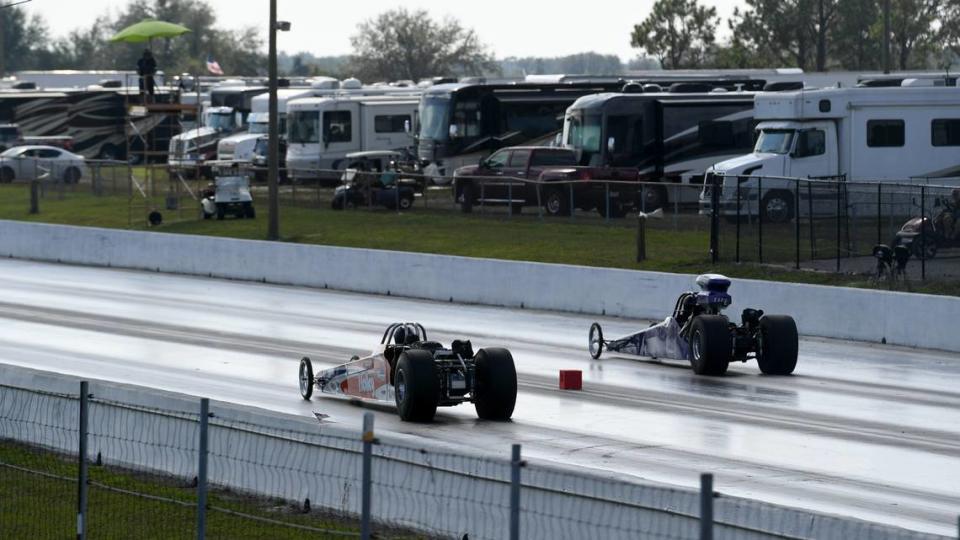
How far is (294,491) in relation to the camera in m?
12.2

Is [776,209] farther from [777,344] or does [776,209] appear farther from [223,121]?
[223,121]

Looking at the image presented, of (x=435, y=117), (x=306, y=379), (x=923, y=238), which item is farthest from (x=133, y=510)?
(x=435, y=117)

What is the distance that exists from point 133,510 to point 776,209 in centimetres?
2139

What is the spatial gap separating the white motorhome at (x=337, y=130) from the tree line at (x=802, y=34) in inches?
1402

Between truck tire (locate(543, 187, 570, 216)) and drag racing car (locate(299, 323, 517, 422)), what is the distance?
23.6 m

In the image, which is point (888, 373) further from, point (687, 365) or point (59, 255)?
point (59, 255)

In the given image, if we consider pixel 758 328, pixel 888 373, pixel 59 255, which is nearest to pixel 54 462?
pixel 758 328

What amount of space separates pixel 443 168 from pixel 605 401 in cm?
3570

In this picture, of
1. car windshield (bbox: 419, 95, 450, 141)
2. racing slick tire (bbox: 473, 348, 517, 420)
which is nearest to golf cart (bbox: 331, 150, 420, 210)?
car windshield (bbox: 419, 95, 450, 141)

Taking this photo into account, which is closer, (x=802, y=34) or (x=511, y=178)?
(x=511, y=178)

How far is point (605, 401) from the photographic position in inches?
790

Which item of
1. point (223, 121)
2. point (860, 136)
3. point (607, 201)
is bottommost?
point (607, 201)

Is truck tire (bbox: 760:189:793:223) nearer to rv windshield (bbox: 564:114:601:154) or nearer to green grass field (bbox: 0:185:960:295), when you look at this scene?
green grass field (bbox: 0:185:960:295)

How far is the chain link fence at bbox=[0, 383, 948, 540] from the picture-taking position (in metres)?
8.61
